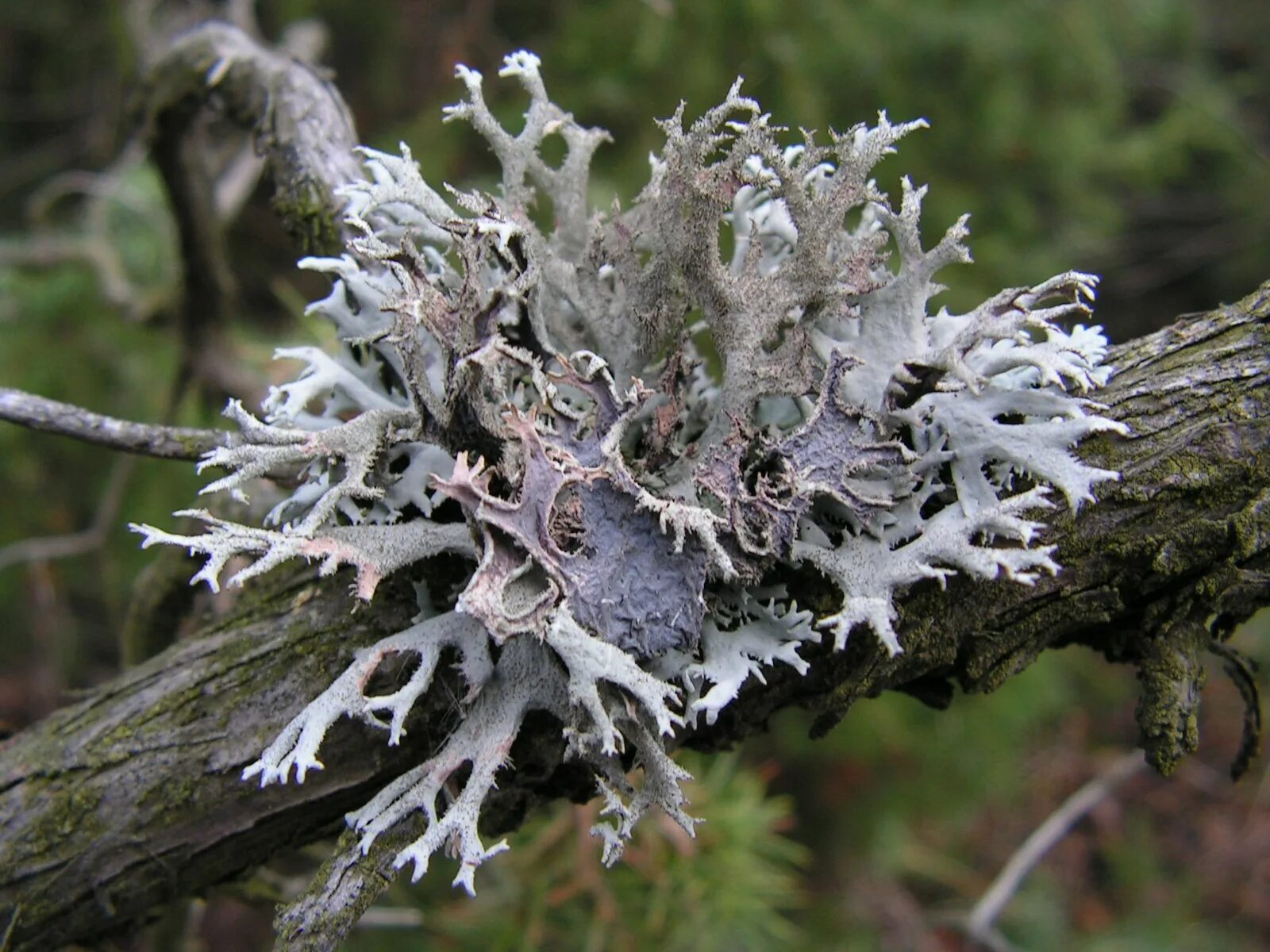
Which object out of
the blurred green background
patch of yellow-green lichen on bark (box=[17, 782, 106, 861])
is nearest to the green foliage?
the blurred green background

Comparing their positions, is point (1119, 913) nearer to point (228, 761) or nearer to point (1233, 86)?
point (1233, 86)

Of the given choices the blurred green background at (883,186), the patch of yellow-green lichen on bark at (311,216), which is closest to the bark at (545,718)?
the blurred green background at (883,186)

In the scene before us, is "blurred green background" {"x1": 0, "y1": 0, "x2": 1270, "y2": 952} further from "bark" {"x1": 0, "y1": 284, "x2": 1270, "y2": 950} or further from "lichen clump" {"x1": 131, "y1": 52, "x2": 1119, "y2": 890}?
"lichen clump" {"x1": 131, "y1": 52, "x2": 1119, "y2": 890}

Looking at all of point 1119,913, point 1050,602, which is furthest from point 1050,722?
Result: point 1050,602

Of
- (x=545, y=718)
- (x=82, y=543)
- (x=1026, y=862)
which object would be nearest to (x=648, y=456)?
(x=545, y=718)

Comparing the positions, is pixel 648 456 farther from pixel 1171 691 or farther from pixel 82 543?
pixel 82 543

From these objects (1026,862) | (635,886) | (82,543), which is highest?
(82,543)
